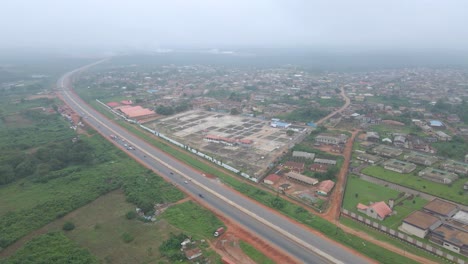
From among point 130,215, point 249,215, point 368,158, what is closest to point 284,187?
point 249,215

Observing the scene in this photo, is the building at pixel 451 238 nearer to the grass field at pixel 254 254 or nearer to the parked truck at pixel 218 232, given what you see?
the grass field at pixel 254 254

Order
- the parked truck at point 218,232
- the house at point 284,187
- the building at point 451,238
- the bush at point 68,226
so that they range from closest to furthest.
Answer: the building at point 451,238
the parked truck at point 218,232
the bush at point 68,226
the house at point 284,187

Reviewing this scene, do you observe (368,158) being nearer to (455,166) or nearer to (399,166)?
(399,166)

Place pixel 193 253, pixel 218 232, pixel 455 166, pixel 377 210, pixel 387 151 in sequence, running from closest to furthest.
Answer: pixel 193 253 < pixel 218 232 < pixel 377 210 < pixel 455 166 < pixel 387 151

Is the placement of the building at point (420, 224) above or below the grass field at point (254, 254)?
above

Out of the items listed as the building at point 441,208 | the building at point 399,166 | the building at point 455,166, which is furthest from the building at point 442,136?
the building at point 441,208
